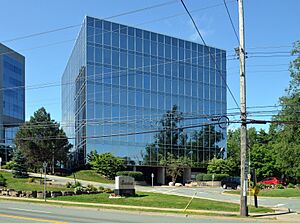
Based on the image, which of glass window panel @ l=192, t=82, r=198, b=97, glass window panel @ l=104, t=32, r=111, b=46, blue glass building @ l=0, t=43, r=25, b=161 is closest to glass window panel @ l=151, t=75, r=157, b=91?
glass window panel @ l=192, t=82, r=198, b=97

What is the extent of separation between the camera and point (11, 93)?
10144 centimetres

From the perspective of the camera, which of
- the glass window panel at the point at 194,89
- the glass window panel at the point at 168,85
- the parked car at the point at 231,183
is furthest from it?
the glass window panel at the point at 194,89

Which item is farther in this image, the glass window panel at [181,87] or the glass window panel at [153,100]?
the glass window panel at [181,87]

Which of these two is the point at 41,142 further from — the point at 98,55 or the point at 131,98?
the point at 131,98

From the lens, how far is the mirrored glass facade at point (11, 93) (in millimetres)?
97625

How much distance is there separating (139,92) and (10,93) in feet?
130

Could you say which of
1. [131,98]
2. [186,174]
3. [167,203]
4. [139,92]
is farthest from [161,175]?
[167,203]

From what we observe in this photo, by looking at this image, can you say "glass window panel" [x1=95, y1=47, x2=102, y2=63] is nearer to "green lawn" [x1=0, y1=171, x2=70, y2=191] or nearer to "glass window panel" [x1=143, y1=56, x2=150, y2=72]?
"glass window panel" [x1=143, y1=56, x2=150, y2=72]

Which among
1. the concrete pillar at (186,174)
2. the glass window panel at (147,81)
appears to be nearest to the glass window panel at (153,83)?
the glass window panel at (147,81)

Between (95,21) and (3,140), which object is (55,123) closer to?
(95,21)

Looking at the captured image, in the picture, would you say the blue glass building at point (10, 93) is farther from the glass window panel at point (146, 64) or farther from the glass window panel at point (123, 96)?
the glass window panel at point (146, 64)

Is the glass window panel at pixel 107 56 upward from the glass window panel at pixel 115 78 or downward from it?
upward

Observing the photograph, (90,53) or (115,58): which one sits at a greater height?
(90,53)

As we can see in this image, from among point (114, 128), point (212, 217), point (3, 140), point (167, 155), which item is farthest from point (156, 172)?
point (212, 217)
